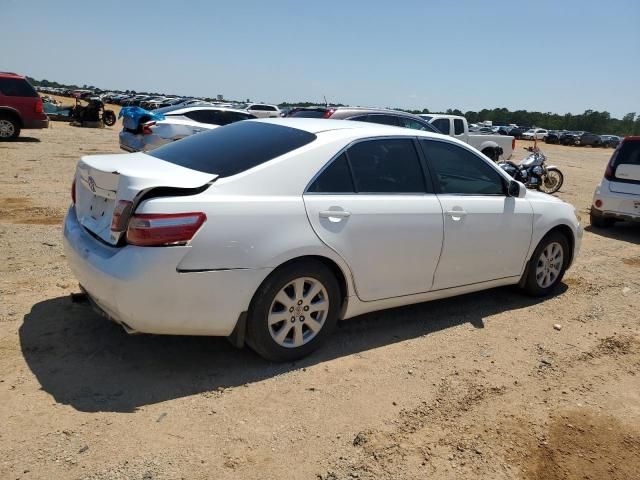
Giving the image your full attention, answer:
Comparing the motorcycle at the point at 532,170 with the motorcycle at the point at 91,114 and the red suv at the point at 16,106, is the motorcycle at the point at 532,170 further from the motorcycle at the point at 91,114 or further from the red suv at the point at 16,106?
the motorcycle at the point at 91,114

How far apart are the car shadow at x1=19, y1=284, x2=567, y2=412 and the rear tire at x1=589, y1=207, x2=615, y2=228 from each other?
5856 mm

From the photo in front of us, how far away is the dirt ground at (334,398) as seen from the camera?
273 centimetres

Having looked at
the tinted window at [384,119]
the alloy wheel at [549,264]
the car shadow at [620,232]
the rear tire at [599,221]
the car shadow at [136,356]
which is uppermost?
the tinted window at [384,119]

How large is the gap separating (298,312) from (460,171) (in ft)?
6.35

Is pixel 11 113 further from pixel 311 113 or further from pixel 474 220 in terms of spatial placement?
pixel 474 220

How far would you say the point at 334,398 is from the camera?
3.33 metres

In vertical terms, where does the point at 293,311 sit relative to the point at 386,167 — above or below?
below

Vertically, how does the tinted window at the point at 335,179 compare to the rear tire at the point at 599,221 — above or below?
above

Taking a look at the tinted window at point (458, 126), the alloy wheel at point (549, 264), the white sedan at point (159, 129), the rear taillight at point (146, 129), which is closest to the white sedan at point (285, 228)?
the alloy wheel at point (549, 264)

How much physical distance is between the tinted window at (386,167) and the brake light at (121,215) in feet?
5.09

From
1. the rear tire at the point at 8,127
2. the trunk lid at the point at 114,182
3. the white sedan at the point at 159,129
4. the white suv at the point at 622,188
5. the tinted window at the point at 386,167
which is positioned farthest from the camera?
the rear tire at the point at 8,127

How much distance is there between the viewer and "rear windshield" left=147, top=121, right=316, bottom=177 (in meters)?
3.58

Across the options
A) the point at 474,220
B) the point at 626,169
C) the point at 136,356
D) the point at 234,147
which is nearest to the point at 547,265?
the point at 474,220

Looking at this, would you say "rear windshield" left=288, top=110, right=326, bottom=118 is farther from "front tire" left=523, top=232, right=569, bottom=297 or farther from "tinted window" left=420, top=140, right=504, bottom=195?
"tinted window" left=420, top=140, right=504, bottom=195
